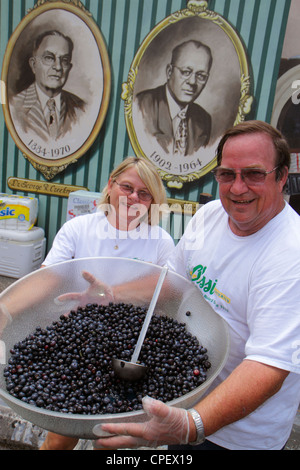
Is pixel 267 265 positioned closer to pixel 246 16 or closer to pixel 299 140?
pixel 299 140

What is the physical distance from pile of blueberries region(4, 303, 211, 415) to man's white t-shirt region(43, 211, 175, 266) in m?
0.68

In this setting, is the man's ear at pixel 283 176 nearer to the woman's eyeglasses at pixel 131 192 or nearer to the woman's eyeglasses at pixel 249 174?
the woman's eyeglasses at pixel 249 174

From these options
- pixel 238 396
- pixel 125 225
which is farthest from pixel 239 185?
pixel 125 225

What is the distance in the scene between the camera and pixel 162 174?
3.57 m

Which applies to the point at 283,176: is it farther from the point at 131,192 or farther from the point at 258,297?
Answer: the point at 131,192

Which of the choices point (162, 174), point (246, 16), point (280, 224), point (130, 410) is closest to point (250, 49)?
point (246, 16)

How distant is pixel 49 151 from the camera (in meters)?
3.91

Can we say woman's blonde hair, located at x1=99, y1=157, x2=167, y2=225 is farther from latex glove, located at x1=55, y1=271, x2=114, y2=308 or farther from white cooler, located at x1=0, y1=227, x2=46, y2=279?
white cooler, located at x1=0, y1=227, x2=46, y2=279

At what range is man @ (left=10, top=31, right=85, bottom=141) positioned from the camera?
367cm

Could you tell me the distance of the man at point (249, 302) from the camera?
0.85 metres

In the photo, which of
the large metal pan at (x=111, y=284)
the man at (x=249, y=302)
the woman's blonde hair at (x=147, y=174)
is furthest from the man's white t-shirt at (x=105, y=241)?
the man at (x=249, y=302)

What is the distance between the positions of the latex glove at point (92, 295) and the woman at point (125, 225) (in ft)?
1.82

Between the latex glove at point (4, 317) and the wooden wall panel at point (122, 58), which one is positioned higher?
the wooden wall panel at point (122, 58)

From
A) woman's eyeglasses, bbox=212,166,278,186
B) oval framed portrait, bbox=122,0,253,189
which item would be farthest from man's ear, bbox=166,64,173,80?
woman's eyeglasses, bbox=212,166,278,186
